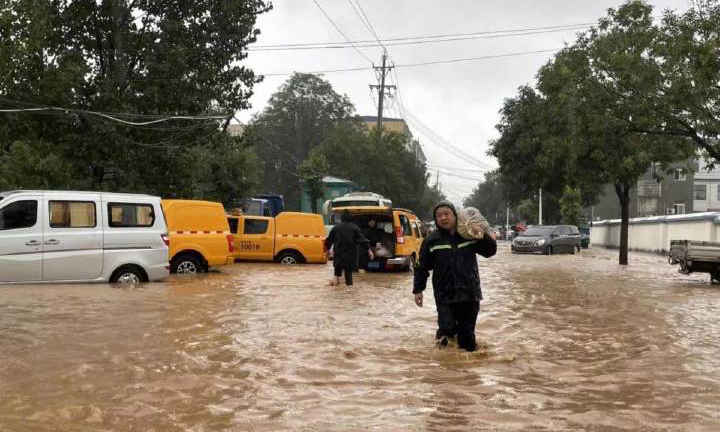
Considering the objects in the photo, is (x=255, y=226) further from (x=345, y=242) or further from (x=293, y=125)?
(x=293, y=125)

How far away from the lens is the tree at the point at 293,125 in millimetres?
72062

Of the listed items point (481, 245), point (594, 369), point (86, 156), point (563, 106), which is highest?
point (563, 106)

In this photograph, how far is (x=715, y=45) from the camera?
504 inches

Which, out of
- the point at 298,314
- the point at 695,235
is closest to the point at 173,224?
the point at 298,314

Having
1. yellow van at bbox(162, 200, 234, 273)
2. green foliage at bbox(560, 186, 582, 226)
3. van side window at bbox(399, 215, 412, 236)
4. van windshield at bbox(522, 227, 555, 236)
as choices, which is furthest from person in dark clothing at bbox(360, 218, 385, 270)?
green foliage at bbox(560, 186, 582, 226)

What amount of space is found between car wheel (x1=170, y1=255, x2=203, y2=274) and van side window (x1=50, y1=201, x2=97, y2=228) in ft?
13.6

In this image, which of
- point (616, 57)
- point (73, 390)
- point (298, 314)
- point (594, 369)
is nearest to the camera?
point (73, 390)

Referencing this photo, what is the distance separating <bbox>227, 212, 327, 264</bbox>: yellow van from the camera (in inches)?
817

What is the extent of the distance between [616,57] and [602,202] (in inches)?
2693

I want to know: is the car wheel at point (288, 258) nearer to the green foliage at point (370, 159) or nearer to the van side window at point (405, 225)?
the van side window at point (405, 225)

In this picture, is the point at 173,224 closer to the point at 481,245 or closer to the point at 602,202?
the point at 481,245

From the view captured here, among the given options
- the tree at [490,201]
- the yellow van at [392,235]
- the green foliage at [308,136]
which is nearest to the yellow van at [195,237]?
the yellow van at [392,235]

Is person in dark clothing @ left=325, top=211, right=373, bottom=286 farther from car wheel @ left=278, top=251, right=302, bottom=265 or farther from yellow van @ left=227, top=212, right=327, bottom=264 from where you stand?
car wheel @ left=278, top=251, right=302, bottom=265

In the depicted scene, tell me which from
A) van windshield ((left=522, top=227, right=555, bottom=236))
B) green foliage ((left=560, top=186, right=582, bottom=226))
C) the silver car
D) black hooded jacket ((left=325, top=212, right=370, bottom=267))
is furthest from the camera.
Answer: green foliage ((left=560, top=186, right=582, bottom=226))
